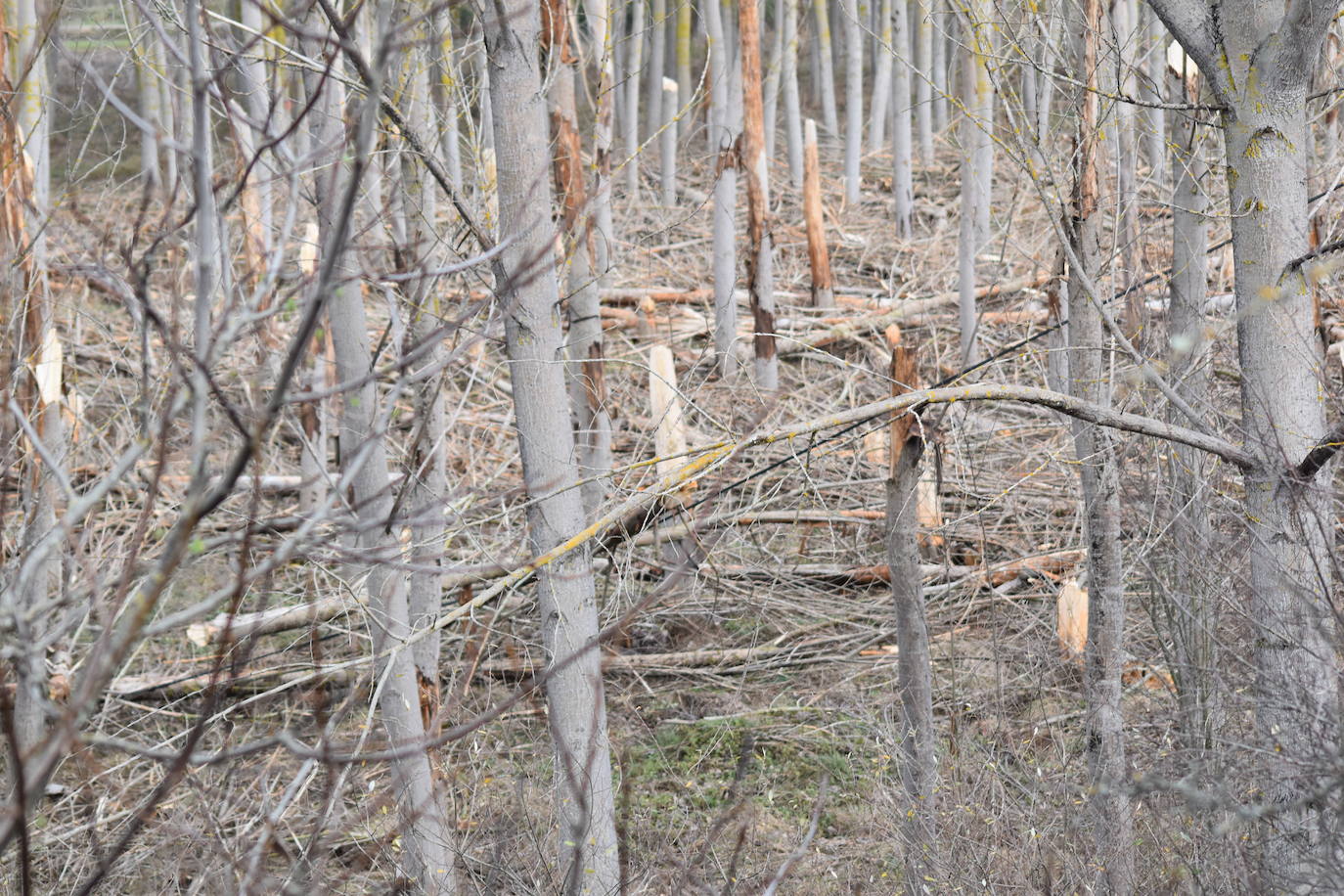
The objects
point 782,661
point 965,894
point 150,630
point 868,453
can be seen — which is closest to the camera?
point 150,630

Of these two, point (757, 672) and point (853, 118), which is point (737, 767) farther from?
point (853, 118)

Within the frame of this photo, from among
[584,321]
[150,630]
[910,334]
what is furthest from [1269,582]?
[910,334]

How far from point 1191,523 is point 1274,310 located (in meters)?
2.24

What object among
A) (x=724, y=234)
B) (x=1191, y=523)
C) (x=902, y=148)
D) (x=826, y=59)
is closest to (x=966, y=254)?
(x=724, y=234)

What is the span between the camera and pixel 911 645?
5.41 metres

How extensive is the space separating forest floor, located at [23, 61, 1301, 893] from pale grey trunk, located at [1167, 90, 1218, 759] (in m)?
0.19

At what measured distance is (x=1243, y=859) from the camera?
12.8ft

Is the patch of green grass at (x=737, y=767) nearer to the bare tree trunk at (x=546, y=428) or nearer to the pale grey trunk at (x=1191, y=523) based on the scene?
the pale grey trunk at (x=1191, y=523)

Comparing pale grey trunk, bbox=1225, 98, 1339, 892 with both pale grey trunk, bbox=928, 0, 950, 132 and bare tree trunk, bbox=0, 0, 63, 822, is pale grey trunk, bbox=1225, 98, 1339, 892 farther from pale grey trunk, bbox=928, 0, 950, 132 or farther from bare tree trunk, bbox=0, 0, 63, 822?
pale grey trunk, bbox=928, 0, 950, 132

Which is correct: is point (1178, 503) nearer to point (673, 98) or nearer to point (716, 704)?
point (716, 704)

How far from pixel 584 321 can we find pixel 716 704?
114 inches

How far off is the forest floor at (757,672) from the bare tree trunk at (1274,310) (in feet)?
1.95

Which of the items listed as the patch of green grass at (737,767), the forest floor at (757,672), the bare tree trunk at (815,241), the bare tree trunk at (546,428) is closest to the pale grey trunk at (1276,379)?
the forest floor at (757,672)

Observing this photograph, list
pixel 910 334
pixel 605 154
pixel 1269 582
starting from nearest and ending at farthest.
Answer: pixel 1269 582 < pixel 605 154 < pixel 910 334
